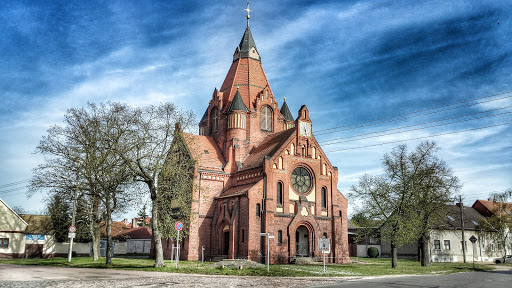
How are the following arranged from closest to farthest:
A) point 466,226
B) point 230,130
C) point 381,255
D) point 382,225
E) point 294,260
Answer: point 382,225, point 294,260, point 230,130, point 466,226, point 381,255

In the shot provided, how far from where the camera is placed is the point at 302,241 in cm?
4153

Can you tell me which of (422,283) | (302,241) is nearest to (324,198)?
(302,241)

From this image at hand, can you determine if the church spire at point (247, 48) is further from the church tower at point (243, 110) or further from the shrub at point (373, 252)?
the shrub at point (373, 252)

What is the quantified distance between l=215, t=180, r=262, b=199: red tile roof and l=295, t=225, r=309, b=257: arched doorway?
6709 mm

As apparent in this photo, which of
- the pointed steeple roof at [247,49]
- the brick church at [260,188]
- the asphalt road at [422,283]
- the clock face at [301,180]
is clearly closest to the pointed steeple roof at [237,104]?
the brick church at [260,188]

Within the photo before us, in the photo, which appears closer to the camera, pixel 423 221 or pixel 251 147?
pixel 423 221

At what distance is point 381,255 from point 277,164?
2914cm

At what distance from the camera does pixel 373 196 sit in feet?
112

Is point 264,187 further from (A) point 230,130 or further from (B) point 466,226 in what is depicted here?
(B) point 466,226

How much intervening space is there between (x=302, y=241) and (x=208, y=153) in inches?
533

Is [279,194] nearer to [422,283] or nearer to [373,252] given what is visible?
[422,283]

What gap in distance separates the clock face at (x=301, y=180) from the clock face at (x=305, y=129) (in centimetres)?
350

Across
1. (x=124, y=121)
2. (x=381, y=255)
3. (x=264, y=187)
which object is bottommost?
(x=381, y=255)

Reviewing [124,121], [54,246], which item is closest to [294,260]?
[124,121]
